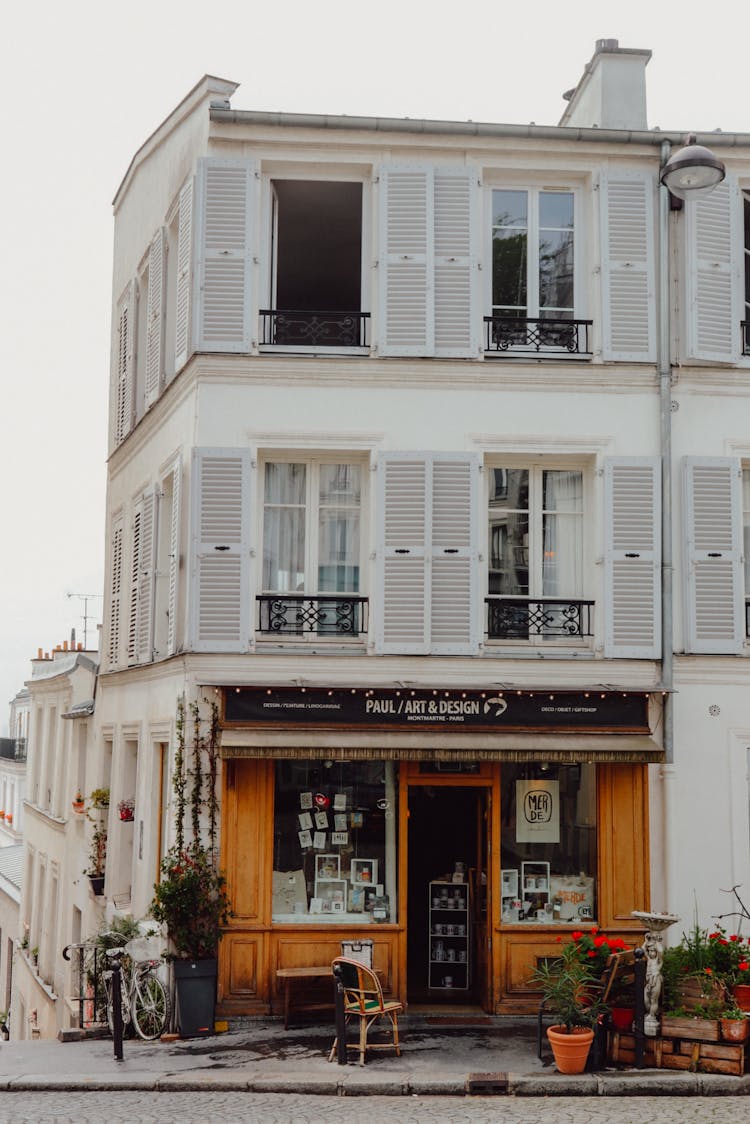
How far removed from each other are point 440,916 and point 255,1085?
3.86 meters

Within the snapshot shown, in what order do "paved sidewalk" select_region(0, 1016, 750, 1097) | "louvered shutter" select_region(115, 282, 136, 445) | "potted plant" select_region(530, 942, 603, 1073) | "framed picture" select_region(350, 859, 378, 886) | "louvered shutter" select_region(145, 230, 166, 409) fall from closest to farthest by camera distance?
"paved sidewalk" select_region(0, 1016, 750, 1097)
"potted plant" select_region(530, 942, 603, 1073)
"framed picture" select_region(350, 859, 378, 886)
"louvered shutter" select_region(145, 230, 166, 409)
"louvered shutter" select_region(115, 282, 136, 445)

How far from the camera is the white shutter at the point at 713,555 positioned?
43.0ft

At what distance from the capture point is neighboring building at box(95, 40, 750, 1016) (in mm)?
12797

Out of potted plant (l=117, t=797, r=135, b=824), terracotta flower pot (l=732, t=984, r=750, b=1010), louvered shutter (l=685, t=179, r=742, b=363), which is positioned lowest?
terracotta flower pot (l=732, t=984, r=750, b=1010)

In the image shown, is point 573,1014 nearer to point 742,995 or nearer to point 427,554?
point 742,995

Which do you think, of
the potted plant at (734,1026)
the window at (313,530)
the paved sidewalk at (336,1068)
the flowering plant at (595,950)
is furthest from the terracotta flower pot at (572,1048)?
the window at (313,530)

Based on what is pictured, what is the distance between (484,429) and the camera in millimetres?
13234

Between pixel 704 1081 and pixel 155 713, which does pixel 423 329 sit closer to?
pixel 155 713

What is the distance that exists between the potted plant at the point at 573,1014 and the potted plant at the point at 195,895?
3.18m

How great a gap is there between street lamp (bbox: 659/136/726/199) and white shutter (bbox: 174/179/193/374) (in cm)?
460

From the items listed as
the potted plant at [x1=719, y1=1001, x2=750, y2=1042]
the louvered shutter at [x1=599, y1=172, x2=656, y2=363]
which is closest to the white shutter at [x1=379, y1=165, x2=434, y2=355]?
the louvered shutter at [x1=599, y1=172, x2=656, y2=363]

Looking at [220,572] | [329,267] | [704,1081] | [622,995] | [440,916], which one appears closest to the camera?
[704,1081]

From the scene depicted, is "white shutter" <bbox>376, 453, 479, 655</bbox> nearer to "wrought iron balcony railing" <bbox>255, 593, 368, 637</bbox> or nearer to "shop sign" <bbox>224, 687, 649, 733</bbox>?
"wrought iron balcony railing" <bbox>255, 593, 368, 637</bbox>

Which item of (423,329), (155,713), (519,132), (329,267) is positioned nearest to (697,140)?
(519,132)
